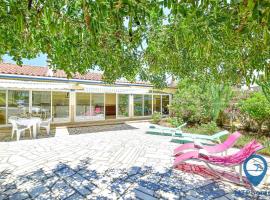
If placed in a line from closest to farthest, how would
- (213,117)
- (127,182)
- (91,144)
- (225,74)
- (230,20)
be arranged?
(230,20)
(225,74)
(127,182)
(91,144)
(213,117)

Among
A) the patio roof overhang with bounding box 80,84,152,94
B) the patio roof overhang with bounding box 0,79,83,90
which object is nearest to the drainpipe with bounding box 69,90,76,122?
the patio roof overhang with bounding box 80,84,152,94

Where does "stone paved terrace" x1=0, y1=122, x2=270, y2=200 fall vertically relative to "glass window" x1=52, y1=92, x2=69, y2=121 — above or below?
below

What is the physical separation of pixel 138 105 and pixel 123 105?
2770 mm

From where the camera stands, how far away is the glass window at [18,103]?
2356 cm

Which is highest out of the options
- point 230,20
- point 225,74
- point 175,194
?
point 230,20

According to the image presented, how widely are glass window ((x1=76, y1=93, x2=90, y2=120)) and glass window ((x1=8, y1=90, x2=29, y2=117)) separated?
641 cm

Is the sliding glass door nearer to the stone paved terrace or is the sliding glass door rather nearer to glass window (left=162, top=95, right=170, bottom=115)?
glass window (left=162, top=95, right=170, bottom=115)

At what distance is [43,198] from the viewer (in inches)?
275

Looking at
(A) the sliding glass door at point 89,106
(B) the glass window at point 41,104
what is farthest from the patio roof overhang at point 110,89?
(B) the glass window at point 41,104

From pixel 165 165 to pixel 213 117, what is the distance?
1523 centimetres

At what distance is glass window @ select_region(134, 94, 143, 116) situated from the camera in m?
34.1

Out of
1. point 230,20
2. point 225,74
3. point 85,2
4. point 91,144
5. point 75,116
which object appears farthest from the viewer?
point 75,116

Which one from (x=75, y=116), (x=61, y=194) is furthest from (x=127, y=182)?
(x=75, y=116)

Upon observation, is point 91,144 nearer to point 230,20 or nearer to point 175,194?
point 175,194
